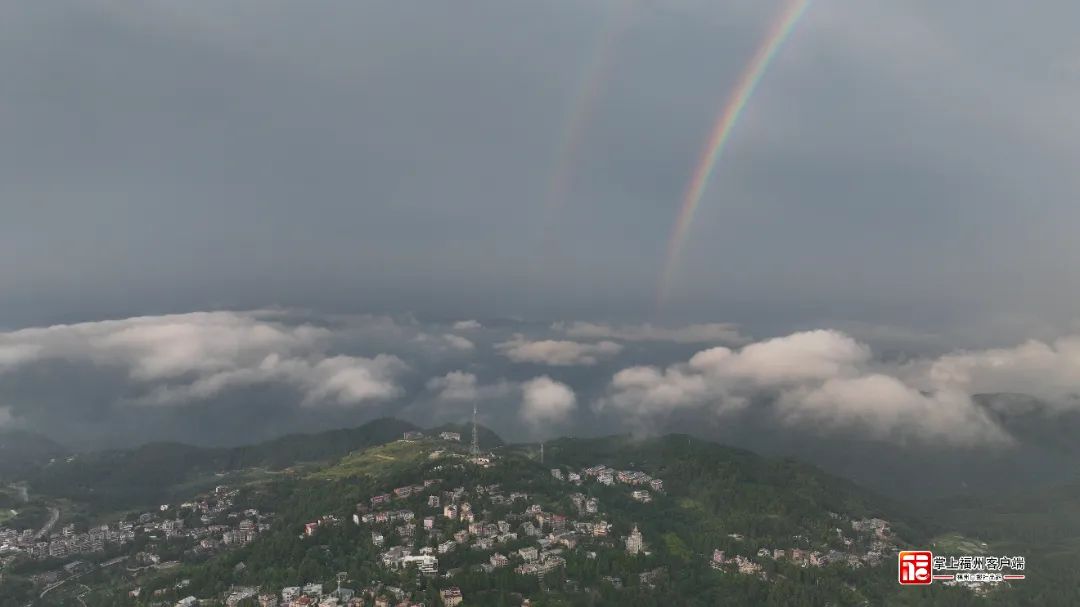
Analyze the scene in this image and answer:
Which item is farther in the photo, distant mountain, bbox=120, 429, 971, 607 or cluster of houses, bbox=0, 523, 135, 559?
cluster of houses, bbox=0, 523, 135, 559

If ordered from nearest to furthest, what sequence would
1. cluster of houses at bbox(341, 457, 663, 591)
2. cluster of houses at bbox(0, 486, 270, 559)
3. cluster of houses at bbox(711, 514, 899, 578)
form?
cluster of houses at bbox(341, 457, 663, 591), cluster of houses at bbox(711, 514, 899, 578), cluster of houses at bbox(0, 486, 270, 559)

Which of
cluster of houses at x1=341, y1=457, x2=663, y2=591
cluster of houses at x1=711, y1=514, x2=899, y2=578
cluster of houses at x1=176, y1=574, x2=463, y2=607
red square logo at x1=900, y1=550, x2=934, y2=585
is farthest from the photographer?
cluster of houses at x1=711, y1=514, x2=899, y2=578

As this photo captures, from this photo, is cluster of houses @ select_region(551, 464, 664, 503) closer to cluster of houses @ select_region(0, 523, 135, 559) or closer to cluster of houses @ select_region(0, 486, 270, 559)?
cluster of houses @ select_region(0, 486, 270, 559)

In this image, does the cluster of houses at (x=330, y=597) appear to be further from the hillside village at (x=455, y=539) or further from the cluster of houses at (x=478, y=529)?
the cluster of houses at (x=478, y=529)

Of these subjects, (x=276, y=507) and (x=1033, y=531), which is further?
(x=1033, y=531)

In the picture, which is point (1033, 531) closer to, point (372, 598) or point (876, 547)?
point (876, 547)

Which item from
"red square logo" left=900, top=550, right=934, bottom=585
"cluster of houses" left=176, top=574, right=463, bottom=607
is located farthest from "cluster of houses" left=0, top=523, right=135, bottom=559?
"red square logo" left=900, top=550, right=934, bottom=585

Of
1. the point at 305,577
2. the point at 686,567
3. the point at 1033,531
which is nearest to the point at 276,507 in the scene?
the point at 305,577

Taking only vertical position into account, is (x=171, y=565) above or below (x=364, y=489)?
below

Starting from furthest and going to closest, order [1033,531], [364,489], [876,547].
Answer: [1033,531] < [364,489] < [876,547]
